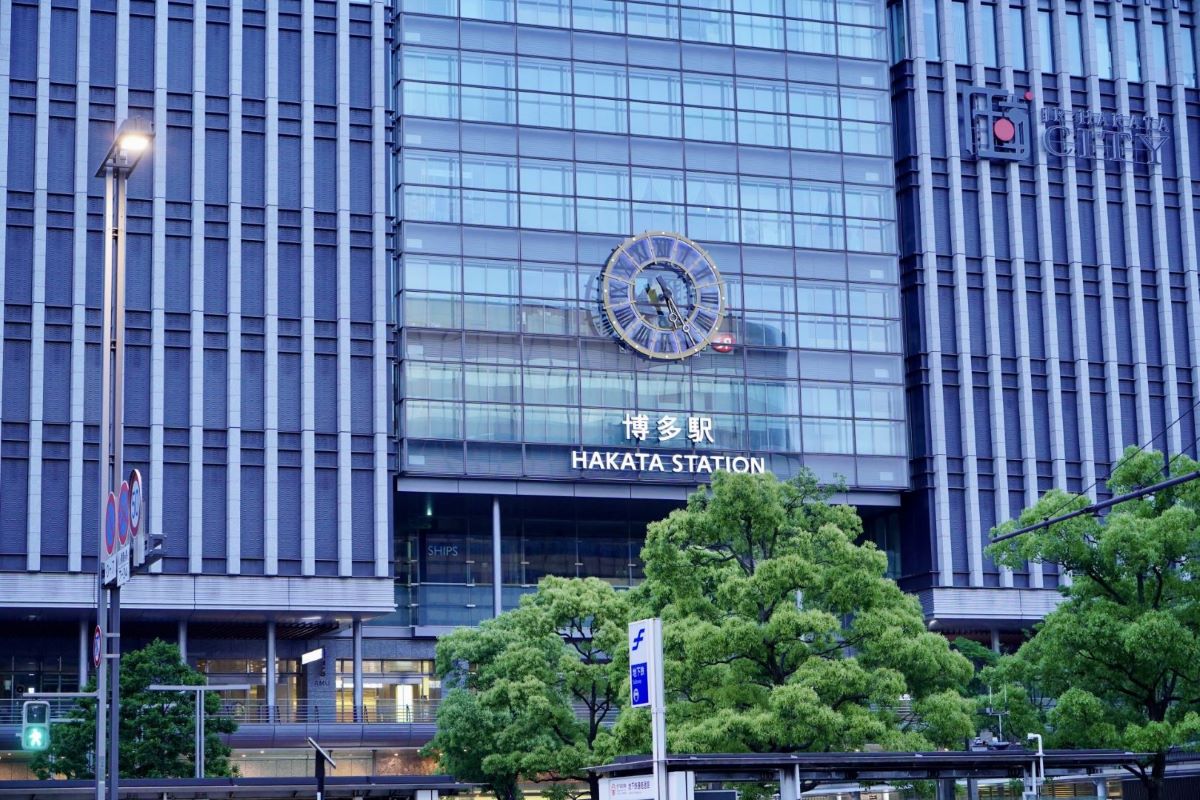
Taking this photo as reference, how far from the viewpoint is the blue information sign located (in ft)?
105

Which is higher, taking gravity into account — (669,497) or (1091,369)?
(1091,369)

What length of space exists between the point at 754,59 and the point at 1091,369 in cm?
2143

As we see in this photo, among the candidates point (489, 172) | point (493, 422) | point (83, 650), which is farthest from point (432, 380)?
point (83, 650)

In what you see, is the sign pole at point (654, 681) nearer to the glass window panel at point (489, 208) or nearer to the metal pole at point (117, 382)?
the metal pole at point (117, 382)

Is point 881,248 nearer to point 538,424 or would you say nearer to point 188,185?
point 538,424

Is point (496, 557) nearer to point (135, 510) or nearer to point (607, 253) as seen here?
point (607, 253)

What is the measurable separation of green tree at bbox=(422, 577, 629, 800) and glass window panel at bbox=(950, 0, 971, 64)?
39.9m

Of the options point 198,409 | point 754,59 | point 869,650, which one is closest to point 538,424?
point 198,409

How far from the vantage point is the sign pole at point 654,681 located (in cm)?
3156

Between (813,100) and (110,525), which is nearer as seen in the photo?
(110,525)

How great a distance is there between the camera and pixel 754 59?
83.2 meters

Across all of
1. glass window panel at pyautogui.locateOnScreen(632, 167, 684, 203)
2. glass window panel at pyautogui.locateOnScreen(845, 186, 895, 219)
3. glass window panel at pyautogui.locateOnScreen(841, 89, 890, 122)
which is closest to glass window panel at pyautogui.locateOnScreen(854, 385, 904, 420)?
glass window panel at pyautogui.locateOnScreen(845, 186, 895, 219)

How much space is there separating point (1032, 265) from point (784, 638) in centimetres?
→ 4606

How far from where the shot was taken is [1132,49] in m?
90.0
